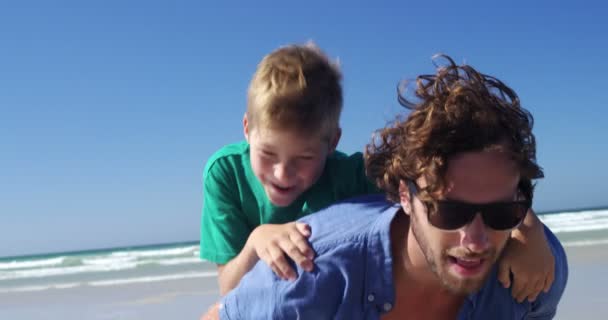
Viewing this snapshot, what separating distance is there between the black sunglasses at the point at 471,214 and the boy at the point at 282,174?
251 mm

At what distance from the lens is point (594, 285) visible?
23.4ft

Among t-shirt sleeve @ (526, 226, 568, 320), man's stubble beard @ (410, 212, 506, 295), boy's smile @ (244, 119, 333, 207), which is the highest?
boy's smile @ (244, 119, 333, 207)

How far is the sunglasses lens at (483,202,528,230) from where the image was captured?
2521 mm

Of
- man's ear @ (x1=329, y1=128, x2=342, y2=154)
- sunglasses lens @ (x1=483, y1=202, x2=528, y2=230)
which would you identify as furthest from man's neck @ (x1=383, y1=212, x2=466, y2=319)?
man's ear @ (x1=329, y1=128, x2=342, y2=154)

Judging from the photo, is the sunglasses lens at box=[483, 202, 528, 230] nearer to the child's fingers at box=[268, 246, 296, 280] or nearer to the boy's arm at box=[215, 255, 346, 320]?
the boy's arm at box=[215, 255, 346, 320]

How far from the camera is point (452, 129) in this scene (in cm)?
264

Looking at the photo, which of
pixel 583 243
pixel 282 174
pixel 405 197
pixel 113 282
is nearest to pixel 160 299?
pixel 113 282

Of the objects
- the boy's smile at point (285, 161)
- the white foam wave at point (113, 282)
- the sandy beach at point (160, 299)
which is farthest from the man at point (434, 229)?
the white foam wave at point (113, 282)

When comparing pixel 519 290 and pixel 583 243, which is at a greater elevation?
pixel 519 290

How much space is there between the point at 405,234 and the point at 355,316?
43 centimetres

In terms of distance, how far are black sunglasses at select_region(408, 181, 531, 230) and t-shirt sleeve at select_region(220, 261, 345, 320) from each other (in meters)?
0.50

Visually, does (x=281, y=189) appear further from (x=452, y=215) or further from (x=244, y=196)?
(x=452, y=215)

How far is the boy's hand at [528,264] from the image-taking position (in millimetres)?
2676

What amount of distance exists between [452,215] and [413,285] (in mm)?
481
